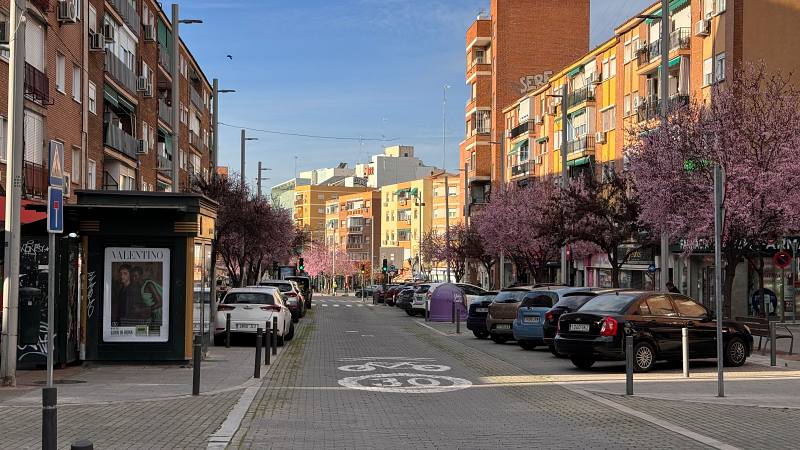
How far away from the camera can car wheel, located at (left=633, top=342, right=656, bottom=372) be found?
18.1 meters

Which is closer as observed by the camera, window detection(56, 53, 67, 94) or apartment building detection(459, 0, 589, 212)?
window detection(56, 53, 67, 94)

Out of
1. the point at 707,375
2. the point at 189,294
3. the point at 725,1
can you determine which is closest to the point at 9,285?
the point at 189,294

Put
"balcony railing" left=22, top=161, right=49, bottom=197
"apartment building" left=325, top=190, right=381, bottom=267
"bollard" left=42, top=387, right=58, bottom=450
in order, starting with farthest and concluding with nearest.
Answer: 1. "apartment building" left=325, top=190, right=381, bottom=267
2. "balcony railing" left=22, top=161, right=49, bottom=197
3. "bollard" left=42, top=387, right=58, bottom=450

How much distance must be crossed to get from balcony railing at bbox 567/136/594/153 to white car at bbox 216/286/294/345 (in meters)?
38.3

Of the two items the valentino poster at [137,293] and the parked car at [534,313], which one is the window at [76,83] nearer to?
the valentino poster at [137,293]

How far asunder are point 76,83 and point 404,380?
933 inches

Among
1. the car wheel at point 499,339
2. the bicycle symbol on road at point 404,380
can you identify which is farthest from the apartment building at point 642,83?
the bicycle symbol on road at point 404,380

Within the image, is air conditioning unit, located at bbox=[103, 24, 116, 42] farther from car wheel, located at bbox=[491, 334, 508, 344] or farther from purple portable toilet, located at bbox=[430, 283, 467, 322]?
car wheel, located at bbox=[491, 334, 508, 344]

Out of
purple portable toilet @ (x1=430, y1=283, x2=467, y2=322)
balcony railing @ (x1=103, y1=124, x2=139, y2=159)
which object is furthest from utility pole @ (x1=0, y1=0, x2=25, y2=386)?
purple portable toilet @ (x1=430, y1=283, x2=467, y2=322)

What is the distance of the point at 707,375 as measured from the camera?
57.6ft

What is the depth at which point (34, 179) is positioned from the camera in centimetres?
2928

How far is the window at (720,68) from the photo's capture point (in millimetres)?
41750

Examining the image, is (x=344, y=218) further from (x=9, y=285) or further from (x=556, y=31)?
(x=9, y=285)

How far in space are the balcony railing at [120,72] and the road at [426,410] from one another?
23522mm
